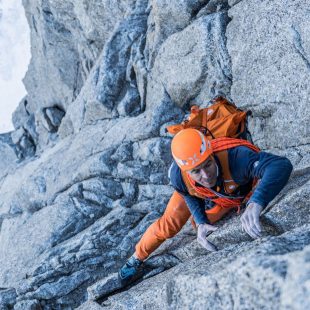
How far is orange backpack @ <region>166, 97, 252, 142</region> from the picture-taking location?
24.4 feet

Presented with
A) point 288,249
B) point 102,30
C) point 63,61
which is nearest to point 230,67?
point 288,249

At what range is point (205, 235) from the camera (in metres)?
7.00

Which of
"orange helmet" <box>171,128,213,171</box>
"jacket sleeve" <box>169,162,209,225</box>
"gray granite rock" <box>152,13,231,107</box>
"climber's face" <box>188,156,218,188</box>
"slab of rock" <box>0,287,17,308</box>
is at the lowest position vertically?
"slab of rock" <box>0,287,17,308</box>

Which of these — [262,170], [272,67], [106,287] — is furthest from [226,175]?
[272,67]

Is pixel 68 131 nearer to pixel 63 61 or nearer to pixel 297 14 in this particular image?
pixel 63 61

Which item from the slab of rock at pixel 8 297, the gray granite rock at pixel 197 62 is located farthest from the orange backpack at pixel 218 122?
the slab of rock at pixel 8 297

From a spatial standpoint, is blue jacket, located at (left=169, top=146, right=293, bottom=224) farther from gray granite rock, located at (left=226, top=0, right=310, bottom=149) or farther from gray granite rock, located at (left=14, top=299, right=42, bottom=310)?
gray granite rock, located at (left=14, top=299, right=42, bottom=310)

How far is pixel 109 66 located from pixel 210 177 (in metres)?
Answer: 11.8

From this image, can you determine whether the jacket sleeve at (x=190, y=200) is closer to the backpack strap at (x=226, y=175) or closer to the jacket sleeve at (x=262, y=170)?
the backpack strap at (x=226, y=175)

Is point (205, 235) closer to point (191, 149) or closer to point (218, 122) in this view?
point (191, 149)

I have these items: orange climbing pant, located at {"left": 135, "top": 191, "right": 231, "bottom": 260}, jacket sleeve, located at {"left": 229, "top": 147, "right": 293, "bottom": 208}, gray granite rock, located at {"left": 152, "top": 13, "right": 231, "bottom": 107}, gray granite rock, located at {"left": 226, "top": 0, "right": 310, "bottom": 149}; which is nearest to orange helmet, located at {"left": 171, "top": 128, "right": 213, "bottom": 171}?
jacket sleeve, located at {"left": 229, "top": 147, "right": 293, "bottom": 208}

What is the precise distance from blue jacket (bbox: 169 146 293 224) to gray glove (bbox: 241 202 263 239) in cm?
11

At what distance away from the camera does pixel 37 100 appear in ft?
99.7

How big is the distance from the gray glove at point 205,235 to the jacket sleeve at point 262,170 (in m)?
1.10
